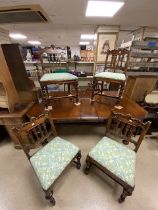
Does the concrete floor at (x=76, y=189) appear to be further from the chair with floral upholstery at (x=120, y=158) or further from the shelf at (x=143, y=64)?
the shelf at (x=143, y=64)

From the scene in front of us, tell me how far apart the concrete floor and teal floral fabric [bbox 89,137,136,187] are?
41 cm

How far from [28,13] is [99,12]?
66.0 inches

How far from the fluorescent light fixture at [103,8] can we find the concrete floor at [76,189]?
2924 mm

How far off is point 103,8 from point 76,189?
11.5ft

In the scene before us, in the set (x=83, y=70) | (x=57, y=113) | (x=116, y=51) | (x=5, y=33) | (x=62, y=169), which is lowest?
(x=62, y=169)

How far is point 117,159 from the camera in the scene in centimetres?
126

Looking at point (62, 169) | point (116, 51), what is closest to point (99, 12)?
point (116, 51)

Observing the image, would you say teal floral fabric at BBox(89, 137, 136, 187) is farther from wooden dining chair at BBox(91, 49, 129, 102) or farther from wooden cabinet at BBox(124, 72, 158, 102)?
wooden cabinet at BBox(124, 72, 158, 102)

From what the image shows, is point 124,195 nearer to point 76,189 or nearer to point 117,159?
point 117,159

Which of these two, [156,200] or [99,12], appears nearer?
[156,200]

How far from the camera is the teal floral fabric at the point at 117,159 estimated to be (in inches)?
44.7

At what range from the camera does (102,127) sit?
2.42 metres

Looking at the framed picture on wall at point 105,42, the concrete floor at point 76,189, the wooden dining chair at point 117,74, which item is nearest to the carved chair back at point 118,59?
the wooden dining chair at point 117,74

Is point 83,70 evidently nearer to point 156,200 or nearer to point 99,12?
point 99,12
